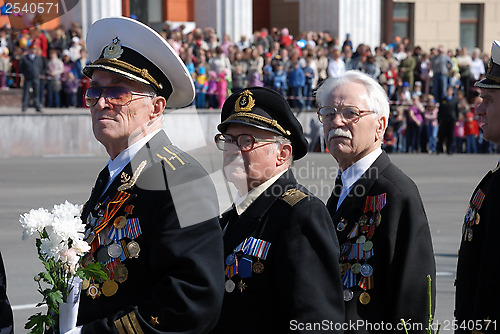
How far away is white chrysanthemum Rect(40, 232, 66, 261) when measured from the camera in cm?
317

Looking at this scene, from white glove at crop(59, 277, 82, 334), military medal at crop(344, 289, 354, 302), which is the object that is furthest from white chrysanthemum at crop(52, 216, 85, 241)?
military medal at crop(344, 289, 354, 302)

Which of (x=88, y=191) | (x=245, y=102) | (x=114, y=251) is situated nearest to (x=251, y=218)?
(x=245, y=102)

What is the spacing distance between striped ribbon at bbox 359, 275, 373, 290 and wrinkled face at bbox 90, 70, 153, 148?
1.22 m

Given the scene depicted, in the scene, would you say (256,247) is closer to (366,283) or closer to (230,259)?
(230,259)

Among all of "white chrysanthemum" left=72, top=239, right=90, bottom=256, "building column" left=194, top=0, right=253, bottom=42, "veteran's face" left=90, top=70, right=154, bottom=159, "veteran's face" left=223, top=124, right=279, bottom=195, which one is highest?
"building column" left=194, top=0, right=253, bottom=42

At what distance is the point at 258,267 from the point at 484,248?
84cm

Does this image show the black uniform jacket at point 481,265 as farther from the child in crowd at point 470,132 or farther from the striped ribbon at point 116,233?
the child in crowd at point 470,132

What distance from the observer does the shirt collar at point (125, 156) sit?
11.7 feet

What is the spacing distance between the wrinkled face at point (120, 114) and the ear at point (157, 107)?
14 millimetres

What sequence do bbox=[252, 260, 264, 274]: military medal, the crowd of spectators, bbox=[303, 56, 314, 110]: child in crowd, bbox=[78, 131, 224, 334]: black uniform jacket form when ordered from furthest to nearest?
bbox=[303, 56, 314, 110]: child in crowd, the crowd of spectators, bbox=[252, 260, 264, 274]: military medal, bbox=[78, 131, 224, 334]: black uniform jacket

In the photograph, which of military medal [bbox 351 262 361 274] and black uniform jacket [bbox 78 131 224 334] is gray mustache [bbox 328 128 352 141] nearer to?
military medal [bbox 351 262 361 274]

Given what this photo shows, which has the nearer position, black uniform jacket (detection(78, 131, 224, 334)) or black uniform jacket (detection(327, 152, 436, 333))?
black uniform jacket (detection(78, 131, 224, 334))

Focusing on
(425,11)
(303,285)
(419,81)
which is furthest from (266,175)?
(425,11)

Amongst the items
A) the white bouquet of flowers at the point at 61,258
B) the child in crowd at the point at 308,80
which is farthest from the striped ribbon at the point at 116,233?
the child in crowd at the point at 308,80
